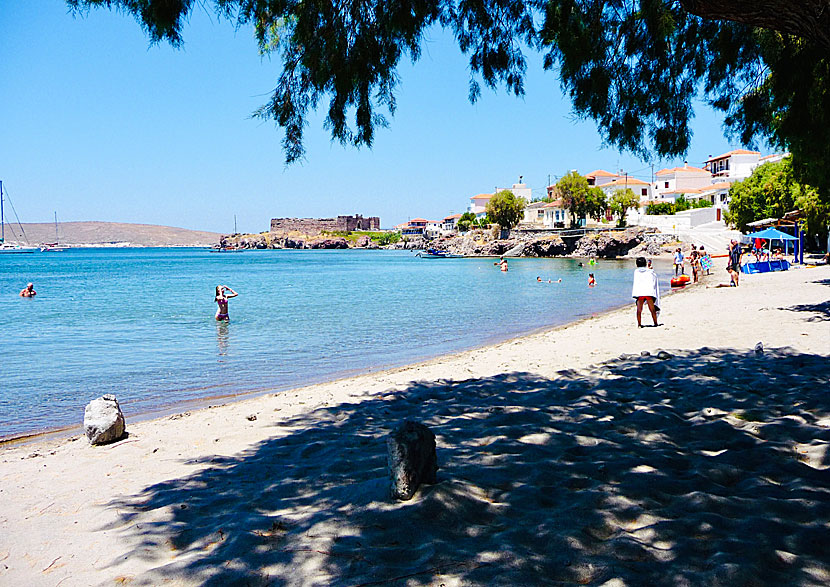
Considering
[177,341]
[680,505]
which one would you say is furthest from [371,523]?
[177,341]

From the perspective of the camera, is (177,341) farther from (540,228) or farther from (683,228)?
(540,228)

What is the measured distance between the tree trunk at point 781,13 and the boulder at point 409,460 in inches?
128

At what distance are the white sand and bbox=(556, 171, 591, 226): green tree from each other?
3472 inches

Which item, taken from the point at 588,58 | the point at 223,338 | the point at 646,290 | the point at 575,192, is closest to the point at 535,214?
the point at 575,192

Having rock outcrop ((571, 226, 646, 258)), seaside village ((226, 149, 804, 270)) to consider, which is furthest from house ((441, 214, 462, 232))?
rock outcrop ((571, 226, 646, 258))

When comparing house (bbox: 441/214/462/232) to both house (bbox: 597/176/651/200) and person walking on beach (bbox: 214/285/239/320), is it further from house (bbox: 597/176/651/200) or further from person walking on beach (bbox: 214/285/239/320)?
person walking on beach (bbox: 214/285/239/320)

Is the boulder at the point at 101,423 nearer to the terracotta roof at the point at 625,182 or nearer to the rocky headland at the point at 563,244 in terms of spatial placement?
the rocky headland at the point at 563,244

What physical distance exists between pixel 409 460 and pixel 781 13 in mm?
3550

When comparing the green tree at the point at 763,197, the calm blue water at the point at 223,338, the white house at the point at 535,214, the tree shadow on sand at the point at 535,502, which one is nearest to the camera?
the tree shadow on sand at the point at 535,502

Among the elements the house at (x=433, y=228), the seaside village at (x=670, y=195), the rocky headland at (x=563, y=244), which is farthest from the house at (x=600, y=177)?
the house at (x=433, y=228)

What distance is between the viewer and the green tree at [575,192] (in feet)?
303

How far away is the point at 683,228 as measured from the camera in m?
73.1

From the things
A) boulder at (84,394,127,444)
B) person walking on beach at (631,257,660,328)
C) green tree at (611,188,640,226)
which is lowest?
boulder at (84,394,127,444)

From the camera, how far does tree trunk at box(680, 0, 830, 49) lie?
3.49 m
